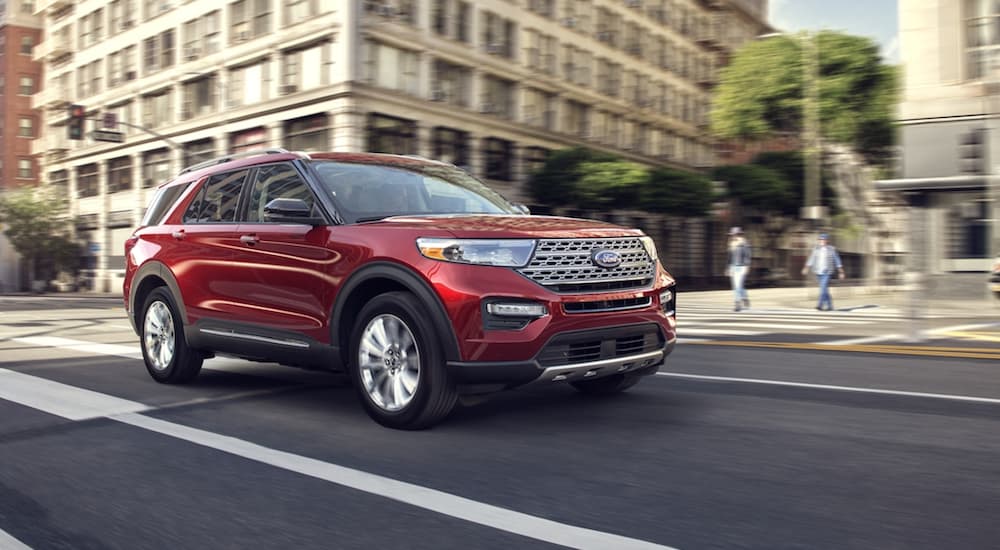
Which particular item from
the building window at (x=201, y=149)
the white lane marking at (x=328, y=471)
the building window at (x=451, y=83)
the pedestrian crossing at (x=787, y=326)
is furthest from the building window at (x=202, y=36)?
the white lane marking at (x=328, y=471)

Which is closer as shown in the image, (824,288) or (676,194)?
(824,288)

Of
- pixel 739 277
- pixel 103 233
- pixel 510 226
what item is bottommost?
pixel 739 277

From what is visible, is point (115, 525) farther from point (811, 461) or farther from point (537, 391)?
point (537, 391)

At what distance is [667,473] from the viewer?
4.09 metres

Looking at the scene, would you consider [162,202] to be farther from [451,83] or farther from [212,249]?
[451,83]

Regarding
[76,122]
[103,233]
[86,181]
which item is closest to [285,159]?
[76,122]

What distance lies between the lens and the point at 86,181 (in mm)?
51125

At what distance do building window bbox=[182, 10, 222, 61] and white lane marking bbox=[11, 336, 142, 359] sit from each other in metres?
30.4

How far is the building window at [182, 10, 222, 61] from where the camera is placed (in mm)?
39000

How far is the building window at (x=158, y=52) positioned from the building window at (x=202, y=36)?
1.76 m

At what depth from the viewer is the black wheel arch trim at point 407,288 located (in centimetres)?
480

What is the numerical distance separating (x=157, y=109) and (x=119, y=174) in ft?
18.3

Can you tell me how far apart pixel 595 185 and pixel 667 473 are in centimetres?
3392

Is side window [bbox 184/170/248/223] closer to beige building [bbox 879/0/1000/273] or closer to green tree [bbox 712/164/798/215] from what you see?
beige building [bbox 879/0/1000/273]
